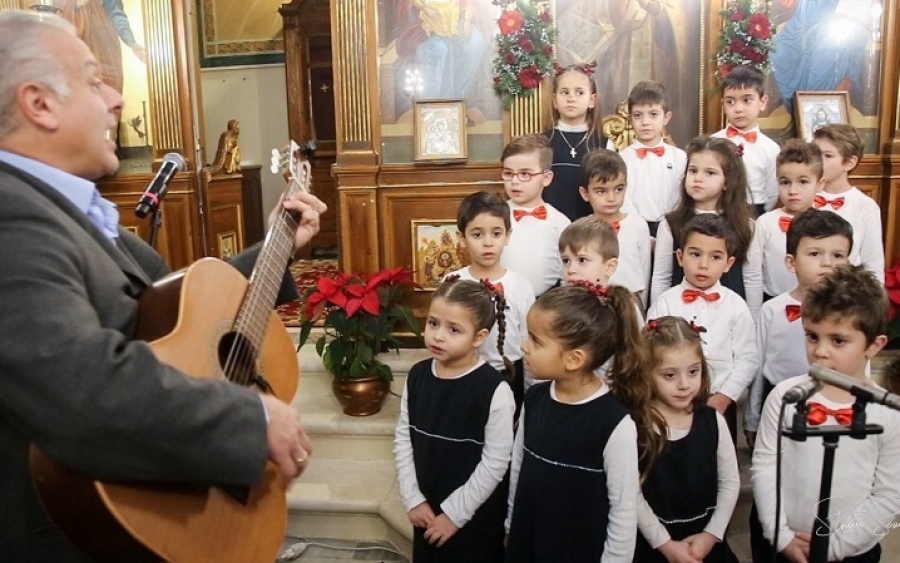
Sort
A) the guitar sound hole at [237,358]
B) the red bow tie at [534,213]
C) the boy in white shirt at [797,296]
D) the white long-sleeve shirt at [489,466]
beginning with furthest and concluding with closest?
the red bow tie at [534,213] < the boy in white shirt at [797,296] < the white long-sleeve shirt at [489,466] < the guitar sound hole at [237,358]

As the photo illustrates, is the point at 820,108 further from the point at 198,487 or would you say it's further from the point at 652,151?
the point at 198,487

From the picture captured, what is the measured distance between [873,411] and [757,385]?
719 millimetres

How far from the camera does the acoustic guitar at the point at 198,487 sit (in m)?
1.06

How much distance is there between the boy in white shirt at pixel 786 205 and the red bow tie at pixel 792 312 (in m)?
0.54

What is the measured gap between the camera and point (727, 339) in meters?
2.60

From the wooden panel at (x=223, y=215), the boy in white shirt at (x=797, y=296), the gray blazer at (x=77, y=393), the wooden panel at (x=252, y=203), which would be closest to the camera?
the gray blazer at (x=77, y=393)

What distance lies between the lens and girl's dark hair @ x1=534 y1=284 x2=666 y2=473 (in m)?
1.97

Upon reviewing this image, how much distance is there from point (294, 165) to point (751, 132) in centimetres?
282

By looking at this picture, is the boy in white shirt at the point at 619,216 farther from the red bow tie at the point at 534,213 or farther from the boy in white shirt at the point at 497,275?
the boy in white shirt at the point at 497,275

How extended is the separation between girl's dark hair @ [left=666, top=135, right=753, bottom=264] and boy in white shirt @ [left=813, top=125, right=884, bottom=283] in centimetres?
48

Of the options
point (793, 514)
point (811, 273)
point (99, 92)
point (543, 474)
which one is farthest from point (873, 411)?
point (99, 92)

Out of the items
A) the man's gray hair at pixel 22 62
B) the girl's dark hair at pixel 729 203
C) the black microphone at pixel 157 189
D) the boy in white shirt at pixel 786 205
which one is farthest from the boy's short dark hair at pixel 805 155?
the man's gray hair at pixel 22 62

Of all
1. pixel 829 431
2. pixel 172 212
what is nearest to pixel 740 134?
pixel 829 431

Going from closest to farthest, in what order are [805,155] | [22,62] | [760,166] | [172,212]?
[22,62] < [805,155] < [760,166] < [172,212]
